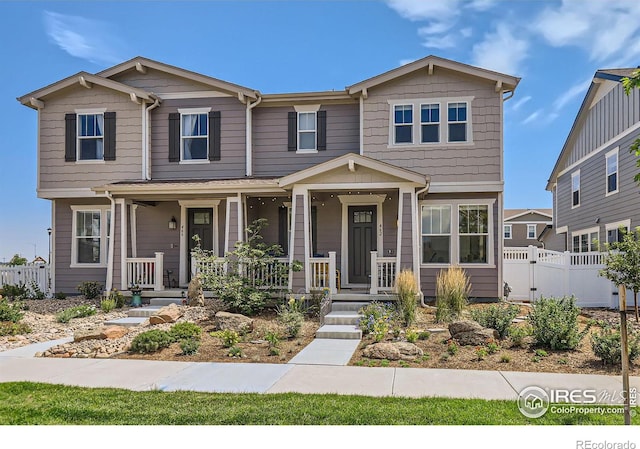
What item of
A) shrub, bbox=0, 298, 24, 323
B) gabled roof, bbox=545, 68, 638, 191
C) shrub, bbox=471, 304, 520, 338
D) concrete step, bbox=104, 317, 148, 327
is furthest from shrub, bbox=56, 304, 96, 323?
gabled roof, bbox=545, 68, 638, 191

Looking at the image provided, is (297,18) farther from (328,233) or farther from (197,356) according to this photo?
(197,356)

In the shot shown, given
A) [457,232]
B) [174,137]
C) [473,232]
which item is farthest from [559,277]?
[174,137]

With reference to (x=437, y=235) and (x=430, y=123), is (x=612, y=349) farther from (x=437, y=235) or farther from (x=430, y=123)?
(x=430, y=123)

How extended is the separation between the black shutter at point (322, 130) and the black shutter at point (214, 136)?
3041mm

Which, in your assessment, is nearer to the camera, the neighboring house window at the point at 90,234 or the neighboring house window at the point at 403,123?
the neighboring house window at the point at 403,123

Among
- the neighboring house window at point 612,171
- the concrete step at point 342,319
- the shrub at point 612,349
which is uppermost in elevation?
the neighboring house window at point 612,171

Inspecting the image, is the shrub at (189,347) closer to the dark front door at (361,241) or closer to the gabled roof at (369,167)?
the gabled roof at (369,167)

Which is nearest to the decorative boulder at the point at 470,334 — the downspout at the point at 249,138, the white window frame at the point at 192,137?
the downspout at the point at 249,138

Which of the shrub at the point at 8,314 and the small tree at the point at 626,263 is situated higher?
the small tree at the point at 626,263

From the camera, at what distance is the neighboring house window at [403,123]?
13008mm

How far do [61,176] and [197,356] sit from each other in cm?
950

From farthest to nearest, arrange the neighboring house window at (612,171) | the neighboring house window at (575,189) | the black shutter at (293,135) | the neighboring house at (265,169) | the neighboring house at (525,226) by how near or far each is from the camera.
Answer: the neighboring house at (525,226), the neighboring house window at (575,189), the neighboring house window at (612,171), the black shutter at (293,135), the neighboring house at (265,169)

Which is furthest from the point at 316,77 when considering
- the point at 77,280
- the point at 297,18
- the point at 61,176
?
the point at 77,280

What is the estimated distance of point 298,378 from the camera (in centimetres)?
624
